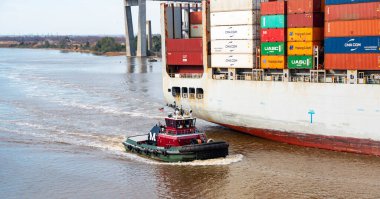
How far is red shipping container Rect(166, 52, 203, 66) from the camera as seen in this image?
118 feet

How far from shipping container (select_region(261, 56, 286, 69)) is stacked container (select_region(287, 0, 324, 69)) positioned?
43 cm

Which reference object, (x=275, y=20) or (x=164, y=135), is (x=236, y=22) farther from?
(x=164, y=135)

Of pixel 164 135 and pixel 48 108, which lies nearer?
pixel 164 135

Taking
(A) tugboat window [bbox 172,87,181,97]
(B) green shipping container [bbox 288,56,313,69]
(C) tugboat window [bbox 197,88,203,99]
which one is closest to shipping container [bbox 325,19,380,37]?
(B) green shipping container [bbox 288,56,313,69]

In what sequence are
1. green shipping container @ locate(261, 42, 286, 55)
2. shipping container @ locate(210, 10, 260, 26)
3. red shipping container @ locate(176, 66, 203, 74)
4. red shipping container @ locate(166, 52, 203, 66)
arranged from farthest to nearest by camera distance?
red shipping container @ locate(176, 66, 203, 74) < red shipping container @ locate(166, 52, 203, 66) < shipping container @ locate(210, 10, 260, 26) < green shipping container @ locate(261, 42, 286, 55)

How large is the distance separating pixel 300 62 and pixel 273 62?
5.70 ft

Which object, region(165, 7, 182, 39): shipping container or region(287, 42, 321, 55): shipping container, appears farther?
region(165, 7, 182, 39): shipping container

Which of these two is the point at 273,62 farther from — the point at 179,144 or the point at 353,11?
the point at 179,144

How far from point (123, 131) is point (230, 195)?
14.1m

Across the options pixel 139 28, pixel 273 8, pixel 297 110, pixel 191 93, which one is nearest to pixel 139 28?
pixel 139 28

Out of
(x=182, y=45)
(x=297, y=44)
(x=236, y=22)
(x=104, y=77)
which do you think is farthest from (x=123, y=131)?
(x=104, y=77)

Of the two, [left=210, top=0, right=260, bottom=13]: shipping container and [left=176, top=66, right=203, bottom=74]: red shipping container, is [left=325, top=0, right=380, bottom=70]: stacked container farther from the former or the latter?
[left=176, top=66, right=203, bottom=74]: red shipping container

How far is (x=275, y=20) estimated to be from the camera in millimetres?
31641

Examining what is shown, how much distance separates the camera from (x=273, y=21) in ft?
104
